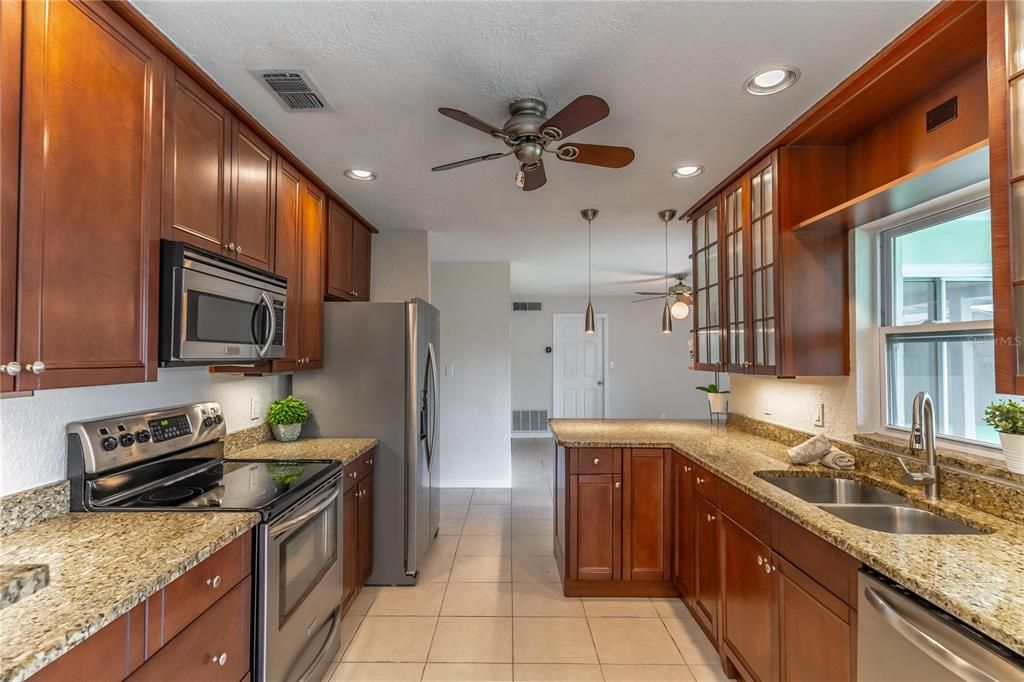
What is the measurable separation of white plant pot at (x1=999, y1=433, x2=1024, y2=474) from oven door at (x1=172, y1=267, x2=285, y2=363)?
8.68 feet

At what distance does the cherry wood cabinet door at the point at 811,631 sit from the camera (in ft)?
Answer: 4.69

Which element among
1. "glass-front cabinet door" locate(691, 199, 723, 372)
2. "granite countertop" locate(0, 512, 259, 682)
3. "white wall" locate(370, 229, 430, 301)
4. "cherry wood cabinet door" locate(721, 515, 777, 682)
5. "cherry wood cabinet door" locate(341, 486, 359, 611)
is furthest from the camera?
"white wall" locate(370, 229, 430, 301)

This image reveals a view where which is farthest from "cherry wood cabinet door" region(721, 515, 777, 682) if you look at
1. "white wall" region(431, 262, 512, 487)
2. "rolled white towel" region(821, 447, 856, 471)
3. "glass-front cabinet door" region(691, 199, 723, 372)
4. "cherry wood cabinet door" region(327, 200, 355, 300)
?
"white wall" region(431, 262, 512, 487)

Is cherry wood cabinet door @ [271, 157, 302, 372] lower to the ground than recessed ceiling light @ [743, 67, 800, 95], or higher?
lower

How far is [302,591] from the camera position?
6.63 ft

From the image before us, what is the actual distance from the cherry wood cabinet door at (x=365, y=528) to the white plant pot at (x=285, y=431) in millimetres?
508

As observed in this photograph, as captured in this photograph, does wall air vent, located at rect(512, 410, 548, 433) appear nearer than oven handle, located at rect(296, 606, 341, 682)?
No

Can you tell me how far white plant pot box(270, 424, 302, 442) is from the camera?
297 centimetres

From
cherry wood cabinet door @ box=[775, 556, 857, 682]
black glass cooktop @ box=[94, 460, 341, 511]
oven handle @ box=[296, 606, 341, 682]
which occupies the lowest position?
oven handle @ box=[296, 606, 341, 682]

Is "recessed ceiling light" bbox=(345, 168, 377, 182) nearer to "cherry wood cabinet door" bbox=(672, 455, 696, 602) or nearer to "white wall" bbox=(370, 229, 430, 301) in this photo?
"white wall" bbox=(370, 229, 430, 301)

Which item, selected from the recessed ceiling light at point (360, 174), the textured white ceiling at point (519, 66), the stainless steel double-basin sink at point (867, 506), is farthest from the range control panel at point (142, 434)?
the stainless steel double-basin sink at point (867, 506)

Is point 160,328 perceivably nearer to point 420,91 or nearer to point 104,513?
point 104,513

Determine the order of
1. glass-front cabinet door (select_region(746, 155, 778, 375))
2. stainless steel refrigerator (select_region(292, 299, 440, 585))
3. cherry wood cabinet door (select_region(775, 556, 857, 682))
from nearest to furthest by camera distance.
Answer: cherry wood cabinet door (select_region(775, 556, 857, 682)) < glass-front cabinet door (select_region(746, 155, 778, 375)) < stainless steel refrigerator (select_region(292, 299, 440, 585))

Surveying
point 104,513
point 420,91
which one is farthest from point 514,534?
point 420,91
